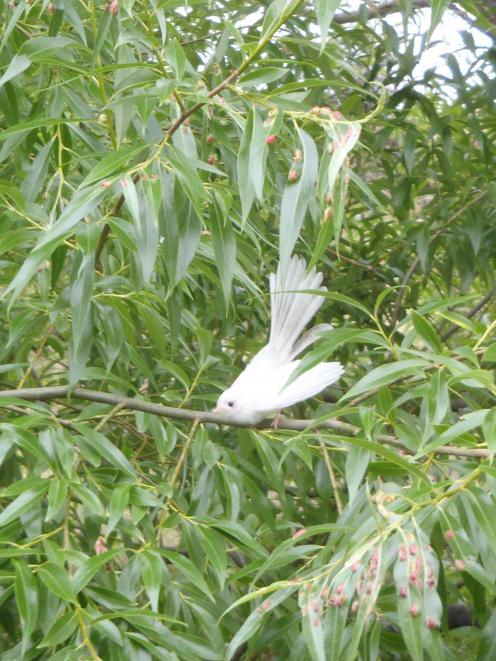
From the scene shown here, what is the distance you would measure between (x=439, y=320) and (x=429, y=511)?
156 centimetres

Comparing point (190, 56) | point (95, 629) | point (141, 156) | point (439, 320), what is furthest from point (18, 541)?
point (439, 320)

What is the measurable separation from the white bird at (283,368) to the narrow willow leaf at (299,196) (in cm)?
39

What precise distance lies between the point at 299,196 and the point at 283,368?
573 mm

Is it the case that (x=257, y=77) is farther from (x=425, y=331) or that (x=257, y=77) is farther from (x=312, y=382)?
(x=312, y=382)

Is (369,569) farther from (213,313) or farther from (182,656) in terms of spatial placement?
(213,313)

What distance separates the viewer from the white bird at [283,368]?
61.6 inches

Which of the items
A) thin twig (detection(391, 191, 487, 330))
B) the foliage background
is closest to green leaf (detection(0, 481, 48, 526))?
the foliage background

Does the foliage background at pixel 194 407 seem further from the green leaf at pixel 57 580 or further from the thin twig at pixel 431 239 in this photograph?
the thin twig at pixel 431 239

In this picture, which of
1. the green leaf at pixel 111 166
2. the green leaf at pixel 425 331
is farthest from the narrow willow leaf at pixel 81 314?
the green leaf at pixel 425 331

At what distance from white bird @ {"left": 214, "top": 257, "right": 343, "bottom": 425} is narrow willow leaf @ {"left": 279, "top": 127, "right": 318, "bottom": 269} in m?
0.39

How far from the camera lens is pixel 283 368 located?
1636 millimetres

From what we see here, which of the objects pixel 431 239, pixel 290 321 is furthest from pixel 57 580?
pixel 431 239

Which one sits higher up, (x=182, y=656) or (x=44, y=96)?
(x=44, y=96)

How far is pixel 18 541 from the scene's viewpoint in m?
1.27
